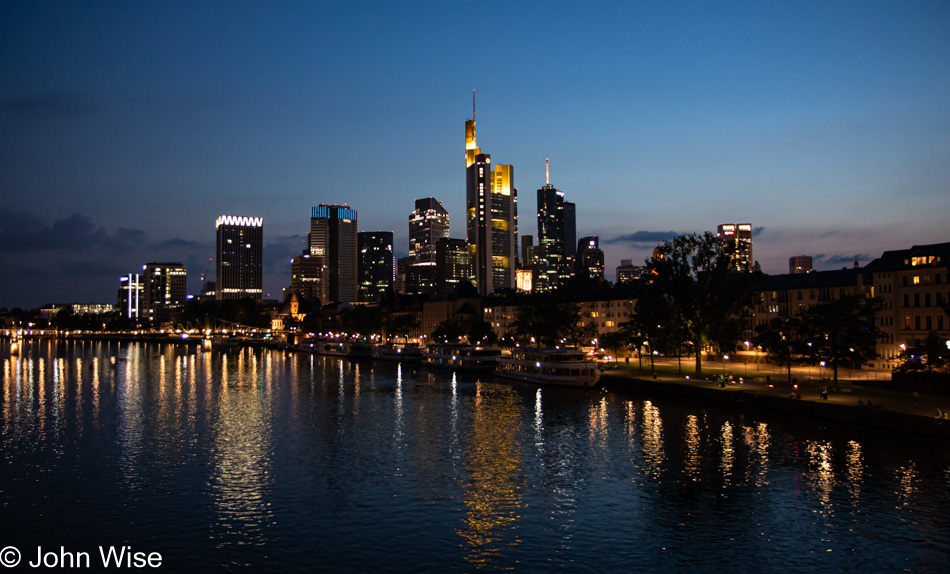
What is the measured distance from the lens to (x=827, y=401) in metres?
62.1

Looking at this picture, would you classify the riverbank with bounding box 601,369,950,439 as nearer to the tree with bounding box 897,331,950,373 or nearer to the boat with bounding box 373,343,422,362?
the tree with bounding box 897,331,950,373

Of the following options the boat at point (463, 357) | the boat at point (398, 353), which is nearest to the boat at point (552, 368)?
the boat at point (463, 357)

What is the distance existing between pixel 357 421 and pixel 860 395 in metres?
46.6

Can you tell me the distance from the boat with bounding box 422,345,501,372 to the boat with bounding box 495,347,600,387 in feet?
42.2

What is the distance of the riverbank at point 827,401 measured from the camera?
2133 inches

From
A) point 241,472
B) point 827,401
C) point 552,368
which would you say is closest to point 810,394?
point 827,401

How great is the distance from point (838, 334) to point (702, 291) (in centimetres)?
2064

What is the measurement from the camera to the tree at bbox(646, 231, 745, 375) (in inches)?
3617

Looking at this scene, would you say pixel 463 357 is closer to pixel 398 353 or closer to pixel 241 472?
pixel 398 353

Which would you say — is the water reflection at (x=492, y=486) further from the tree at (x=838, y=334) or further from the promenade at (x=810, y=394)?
the tree at (x=838, y=334)

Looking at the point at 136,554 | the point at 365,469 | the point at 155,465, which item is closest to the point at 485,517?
the point at 365,469

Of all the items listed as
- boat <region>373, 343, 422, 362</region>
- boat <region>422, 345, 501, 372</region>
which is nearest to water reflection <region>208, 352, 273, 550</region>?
boat <region>422, 345, 501, 372</region>

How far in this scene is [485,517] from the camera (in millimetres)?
35938

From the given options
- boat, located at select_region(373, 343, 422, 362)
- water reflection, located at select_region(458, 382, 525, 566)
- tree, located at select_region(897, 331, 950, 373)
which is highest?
tree, located at select_region(897, 331, 950, 373)
